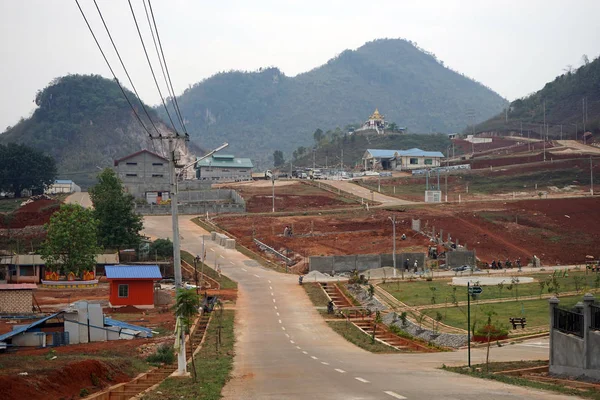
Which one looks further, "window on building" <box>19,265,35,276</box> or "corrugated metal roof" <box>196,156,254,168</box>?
"corrugated metal roof" <box>196,156,254,168</box>

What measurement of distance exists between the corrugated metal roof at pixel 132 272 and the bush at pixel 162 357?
20.1 metres

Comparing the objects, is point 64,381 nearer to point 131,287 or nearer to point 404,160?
point 131,287

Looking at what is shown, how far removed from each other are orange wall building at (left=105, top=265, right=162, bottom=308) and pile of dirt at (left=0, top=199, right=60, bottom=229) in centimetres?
4374

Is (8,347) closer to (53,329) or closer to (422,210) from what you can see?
(53,329)

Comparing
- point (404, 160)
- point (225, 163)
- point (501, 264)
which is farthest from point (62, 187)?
point (501, 264)

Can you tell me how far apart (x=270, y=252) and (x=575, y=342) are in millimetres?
57199

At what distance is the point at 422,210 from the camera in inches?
3888

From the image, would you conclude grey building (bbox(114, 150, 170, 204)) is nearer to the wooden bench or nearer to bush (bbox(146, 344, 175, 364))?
the wooden bench

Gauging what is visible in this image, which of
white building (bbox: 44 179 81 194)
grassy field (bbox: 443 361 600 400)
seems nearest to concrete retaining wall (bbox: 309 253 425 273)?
grassy field (bbox: 443 361 600 400)

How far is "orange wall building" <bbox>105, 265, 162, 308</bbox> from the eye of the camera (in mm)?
51031

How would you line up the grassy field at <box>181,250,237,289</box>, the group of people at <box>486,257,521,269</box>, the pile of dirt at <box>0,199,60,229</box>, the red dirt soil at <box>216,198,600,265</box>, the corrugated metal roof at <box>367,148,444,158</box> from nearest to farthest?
the grassy field at <box>181,250,237,289</box>
the group of people at <box>486,257,521,269</box>
the red dirt soil at <box>216,198,600,265</box>
the pile of dirt at <box>0,199,60,229</box>
the corrugated metal roof at <box>367,148,444,158</box>

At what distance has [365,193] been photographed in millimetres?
122062

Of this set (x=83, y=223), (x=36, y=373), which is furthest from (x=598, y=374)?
(x=83, y=223)

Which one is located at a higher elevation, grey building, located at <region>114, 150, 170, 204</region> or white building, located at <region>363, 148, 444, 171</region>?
white building, located at <region>363, 148, 444, 171</region>
